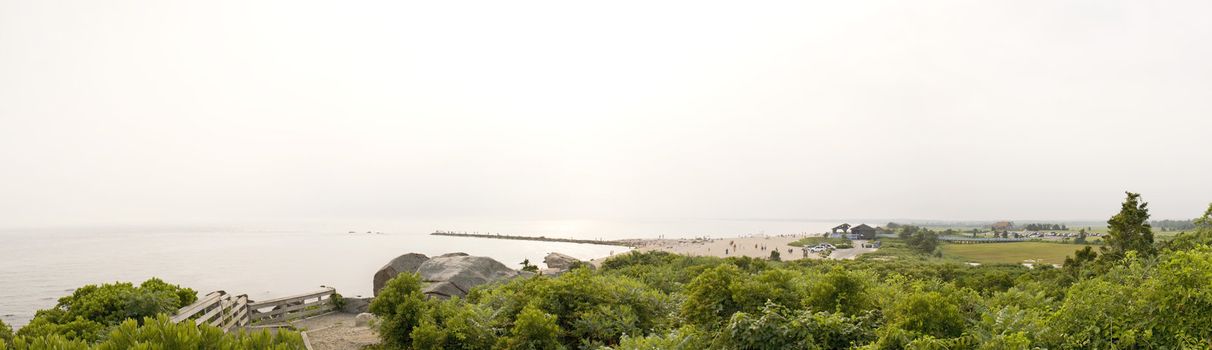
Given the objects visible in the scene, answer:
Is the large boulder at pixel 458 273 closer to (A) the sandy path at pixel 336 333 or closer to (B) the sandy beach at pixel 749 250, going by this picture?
(A) the sandy path at pixel 336 333

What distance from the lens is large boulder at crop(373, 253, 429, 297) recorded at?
22.3 m

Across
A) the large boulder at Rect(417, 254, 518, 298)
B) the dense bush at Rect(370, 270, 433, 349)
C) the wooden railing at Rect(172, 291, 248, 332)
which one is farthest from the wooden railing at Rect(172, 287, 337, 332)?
the dense bush at Rect(370, 270, 433, 349)

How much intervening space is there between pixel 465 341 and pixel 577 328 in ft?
5.93

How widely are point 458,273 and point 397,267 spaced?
5.70m

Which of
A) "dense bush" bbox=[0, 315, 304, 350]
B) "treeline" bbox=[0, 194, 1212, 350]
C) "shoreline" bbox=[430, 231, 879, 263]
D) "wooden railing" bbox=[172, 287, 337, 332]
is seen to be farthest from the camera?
"shoreline" bbox=[430, 231, 879, 263]

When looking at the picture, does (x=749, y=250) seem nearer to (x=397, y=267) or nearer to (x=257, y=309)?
(x=397, y=267)

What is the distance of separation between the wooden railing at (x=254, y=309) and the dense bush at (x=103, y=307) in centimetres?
85

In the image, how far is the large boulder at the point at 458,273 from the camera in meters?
17.7

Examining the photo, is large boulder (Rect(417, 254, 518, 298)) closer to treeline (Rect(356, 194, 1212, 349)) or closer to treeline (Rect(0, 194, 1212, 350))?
treeline (Rect(0, 194, 1212, 350))

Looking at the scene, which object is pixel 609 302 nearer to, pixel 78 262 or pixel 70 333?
pixel 70 333

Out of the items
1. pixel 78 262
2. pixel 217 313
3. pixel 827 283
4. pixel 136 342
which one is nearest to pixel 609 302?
pixel 827 283

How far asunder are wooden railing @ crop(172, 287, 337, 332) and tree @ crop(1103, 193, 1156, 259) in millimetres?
27492

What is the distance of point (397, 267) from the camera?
22938mm

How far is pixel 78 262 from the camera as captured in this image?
54.4 metres
